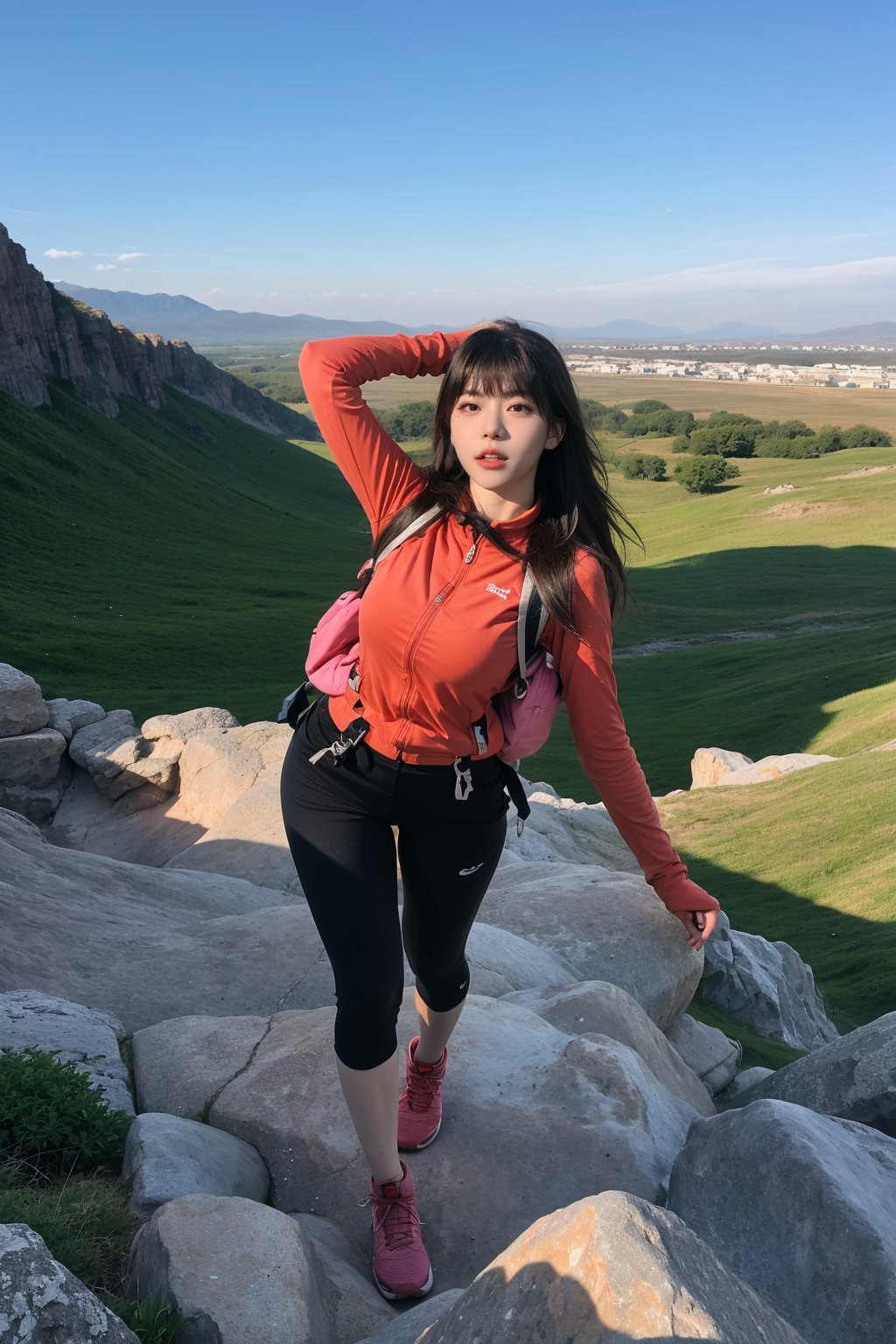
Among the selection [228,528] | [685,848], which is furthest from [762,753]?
[228,528]

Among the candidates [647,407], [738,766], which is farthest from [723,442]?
[738,766]

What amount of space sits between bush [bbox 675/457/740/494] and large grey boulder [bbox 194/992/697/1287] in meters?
103

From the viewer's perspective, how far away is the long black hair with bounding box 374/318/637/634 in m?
4.19

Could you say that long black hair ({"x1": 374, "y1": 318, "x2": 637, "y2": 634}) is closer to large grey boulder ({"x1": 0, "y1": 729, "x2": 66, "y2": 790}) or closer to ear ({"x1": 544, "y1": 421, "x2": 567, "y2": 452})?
ear ({"x1": 544, "y1": 421, "x2": 567, "y2": 452})

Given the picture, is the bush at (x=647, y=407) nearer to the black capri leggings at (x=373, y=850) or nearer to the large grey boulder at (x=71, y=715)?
the large grey boulder at (x=71, y=715)

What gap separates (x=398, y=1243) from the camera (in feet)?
15.7

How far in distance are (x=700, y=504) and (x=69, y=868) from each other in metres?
86.2

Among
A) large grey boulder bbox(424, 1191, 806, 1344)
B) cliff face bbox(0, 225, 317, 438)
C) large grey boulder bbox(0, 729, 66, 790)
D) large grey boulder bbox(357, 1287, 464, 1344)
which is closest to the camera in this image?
large grey boulder bbox(424, 1191, 806, 1344)

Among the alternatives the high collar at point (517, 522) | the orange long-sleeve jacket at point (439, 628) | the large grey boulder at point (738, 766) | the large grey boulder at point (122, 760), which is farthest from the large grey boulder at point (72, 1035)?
the large grey boulder at point (738, 766)

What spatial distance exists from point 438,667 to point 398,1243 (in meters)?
2.88

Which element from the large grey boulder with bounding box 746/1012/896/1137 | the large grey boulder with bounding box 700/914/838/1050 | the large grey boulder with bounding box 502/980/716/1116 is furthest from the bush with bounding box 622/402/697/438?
the large grey boulder with bounding box 746/1012/896/1137

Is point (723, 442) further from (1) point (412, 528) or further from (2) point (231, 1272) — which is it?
(2) point (231, 1272)

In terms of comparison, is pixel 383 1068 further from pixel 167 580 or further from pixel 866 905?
pixel 167 580

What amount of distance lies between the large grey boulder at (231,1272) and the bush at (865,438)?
138584 millimetres
